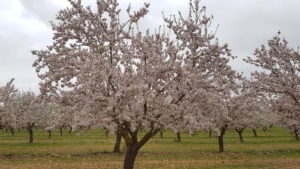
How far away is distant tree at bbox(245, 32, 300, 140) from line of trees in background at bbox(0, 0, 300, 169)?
5cm

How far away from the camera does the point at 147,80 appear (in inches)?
461

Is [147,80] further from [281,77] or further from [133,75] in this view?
[281,77]

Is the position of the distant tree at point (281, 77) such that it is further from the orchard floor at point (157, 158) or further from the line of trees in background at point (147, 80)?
the orchard floor at point (157, 158)

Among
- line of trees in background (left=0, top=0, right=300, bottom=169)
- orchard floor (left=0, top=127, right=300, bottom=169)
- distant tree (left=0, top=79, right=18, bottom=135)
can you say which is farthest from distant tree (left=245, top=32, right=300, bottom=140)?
distant tree (left=0, top=79, right=18, bottom=135)

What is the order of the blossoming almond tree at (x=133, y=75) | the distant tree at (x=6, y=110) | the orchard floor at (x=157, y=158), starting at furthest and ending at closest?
the distant tree at (x=6, y=110) → the orchard floor at (x=157, y=158) → the blossoming almond tree at (x=133, y=75)

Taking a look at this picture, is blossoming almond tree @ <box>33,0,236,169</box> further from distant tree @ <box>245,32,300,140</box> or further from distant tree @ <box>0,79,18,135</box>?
distant tree @ <box>0,79,18,135</box>

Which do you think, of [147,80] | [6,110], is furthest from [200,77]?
[6,110]

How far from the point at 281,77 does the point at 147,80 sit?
8232 millimetres

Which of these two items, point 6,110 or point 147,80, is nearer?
point 147,80

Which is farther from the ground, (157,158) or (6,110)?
→ (6,110)

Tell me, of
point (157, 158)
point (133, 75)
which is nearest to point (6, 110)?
point (157, 158)

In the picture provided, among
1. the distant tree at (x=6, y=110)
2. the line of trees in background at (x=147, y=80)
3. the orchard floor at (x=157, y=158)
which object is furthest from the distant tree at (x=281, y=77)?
the distant tree at (x=6, y=110)

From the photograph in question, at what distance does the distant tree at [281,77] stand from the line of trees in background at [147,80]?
0.16 ft

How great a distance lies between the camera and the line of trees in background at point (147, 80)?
37.3 feet
